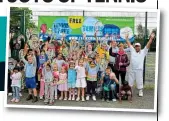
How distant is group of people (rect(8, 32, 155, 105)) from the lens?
3.96 metres

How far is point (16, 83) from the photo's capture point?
4.01m

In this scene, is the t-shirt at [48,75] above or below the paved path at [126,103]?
above

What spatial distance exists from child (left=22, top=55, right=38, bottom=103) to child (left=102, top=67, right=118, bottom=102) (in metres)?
0.59

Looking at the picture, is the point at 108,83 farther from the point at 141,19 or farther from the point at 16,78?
the point at 16,78

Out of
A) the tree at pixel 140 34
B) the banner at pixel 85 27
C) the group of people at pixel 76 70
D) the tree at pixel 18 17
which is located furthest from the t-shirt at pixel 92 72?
the tree at pixel 18 17

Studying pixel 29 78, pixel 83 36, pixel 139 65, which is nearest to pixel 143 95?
pixel 139 65

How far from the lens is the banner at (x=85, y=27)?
12.9ft

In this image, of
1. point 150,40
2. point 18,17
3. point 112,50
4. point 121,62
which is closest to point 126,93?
point 121,62

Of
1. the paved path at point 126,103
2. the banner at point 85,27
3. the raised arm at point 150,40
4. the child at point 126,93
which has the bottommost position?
the paved path at point 126,103

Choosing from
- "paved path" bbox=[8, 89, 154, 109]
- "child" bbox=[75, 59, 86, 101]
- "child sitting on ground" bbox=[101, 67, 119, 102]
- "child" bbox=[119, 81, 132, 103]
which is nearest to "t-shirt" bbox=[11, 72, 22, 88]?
"paved path" bbox=[8, 89, 154, 109]

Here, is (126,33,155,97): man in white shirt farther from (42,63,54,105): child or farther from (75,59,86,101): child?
(42,63,54,105): child

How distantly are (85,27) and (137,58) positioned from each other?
51cm

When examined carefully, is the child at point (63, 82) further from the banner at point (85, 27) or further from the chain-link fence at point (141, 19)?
the chain-link fence at point (141, 19)

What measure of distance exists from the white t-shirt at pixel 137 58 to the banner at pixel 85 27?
0.11 meters
